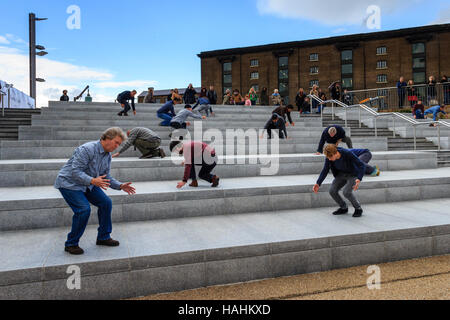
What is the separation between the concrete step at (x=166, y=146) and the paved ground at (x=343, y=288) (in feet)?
19.1

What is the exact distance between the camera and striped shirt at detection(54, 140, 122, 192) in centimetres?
321

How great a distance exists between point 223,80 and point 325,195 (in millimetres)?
50258

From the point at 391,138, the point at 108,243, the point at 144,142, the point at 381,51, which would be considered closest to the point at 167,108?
the point at 144,142

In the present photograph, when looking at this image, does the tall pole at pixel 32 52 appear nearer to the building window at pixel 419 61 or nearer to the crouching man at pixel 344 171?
the crouching man at pixel 344 171

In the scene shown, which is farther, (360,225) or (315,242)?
(360,225)

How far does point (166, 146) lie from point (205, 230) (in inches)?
207

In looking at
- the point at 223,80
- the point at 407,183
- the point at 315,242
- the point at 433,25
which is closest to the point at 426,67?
the point at 433,25

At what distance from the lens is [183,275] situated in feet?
11.3

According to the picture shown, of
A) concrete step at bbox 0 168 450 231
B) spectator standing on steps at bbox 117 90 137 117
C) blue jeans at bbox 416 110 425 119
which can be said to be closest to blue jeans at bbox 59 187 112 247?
concrete step at bbox 0 168 450 231

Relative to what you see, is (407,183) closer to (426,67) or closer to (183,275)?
(183,275)

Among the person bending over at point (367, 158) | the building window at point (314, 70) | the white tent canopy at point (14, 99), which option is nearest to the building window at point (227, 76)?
the building window at point (314, 70)

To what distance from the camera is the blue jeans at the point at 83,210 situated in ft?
10.9

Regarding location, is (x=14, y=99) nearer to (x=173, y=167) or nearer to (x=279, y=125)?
(x=173, y=167)
